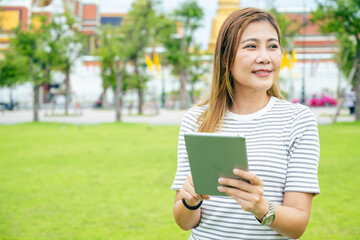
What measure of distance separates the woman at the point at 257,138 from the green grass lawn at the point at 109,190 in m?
2.68

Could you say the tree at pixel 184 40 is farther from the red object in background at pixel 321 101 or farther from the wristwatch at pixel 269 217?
the wristwatch at pixel 269 217

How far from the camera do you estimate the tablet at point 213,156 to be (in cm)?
135

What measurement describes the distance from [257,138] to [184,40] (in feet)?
91.7

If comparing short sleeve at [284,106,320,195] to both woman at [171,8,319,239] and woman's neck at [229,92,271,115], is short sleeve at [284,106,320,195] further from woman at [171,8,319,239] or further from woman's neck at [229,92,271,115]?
woman's neck at [229,92,271,115]

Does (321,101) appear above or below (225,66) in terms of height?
below

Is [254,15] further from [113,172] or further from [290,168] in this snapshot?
[113,172]

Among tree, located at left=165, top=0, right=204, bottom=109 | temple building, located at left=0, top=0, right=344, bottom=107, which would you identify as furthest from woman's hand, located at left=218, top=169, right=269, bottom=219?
temple building, located at left=0, top=0, right=344, bottom=107

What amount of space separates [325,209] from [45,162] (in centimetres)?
535

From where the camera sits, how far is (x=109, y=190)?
6121 millimetres

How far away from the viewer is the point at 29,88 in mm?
37281

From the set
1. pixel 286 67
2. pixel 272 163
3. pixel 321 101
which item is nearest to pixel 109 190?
pixel 272 163

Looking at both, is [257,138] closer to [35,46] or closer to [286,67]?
[35,46]

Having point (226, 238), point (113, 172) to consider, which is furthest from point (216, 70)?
point (113, 172)

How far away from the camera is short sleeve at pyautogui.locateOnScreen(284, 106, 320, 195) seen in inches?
64.0
